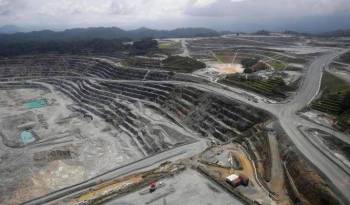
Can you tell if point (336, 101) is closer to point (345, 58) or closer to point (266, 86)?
point (266, 86)

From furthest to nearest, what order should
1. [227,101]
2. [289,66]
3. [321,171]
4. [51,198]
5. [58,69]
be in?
1. [58,69]
2. [289,66]
3. [227,101]
4. [51,198]
5. [321,171]

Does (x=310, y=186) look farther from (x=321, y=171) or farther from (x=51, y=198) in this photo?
(x=51, y=198)

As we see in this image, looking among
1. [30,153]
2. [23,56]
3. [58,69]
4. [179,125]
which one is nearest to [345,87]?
[179,125]

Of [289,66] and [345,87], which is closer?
[345,87]

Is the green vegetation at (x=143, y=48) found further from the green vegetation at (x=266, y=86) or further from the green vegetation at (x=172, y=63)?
the green vegetation at (x=266, y=86)

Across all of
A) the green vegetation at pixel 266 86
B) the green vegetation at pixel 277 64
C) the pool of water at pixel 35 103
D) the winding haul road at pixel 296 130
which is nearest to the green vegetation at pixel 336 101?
the winding haul road at pixel 296 130

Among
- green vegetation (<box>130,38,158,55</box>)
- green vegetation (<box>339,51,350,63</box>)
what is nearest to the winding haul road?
green vegetation (<box>339,51,350,63</box>)

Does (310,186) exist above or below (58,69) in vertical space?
above
